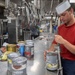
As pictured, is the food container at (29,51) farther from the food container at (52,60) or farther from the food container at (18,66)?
the food container at (18,66)

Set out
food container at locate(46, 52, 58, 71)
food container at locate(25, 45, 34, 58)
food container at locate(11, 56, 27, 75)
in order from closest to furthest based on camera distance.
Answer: food container at locate(11, 56, 27, 75)
food container at locate(46, 52, 58, 71)
food container at locate(25, 45, 34, 58)

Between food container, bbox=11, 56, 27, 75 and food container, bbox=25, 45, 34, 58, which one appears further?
food container, bbox=25, 45, 34, 58

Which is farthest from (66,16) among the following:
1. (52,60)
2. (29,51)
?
(29,51)

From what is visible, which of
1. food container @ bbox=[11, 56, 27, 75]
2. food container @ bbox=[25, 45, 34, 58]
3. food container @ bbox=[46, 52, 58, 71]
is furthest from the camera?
food container @ bbox=[25, 45, 34, 58]

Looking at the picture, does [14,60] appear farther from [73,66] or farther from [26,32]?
[26,32]

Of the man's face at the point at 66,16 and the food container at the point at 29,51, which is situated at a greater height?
the man's face at the point at 66,16

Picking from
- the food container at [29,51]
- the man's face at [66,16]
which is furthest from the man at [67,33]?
the food container at [29,51]

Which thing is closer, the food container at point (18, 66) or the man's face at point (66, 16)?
the food container at point (18, 66)

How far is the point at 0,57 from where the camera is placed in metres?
1.73

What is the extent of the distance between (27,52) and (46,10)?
3.78 metres

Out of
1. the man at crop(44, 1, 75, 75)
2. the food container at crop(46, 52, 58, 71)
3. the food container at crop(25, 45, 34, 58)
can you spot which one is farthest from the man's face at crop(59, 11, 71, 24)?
the food container at crop(25, 45, 34, 58)

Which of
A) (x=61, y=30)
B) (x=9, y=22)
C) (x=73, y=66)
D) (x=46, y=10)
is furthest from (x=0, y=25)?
(x=46, y=10)

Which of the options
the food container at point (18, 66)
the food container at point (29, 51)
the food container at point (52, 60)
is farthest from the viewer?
the food container at point (29, 51)

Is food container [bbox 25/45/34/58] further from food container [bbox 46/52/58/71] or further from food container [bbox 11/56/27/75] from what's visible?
food container [bbox 11/56/27/75]
